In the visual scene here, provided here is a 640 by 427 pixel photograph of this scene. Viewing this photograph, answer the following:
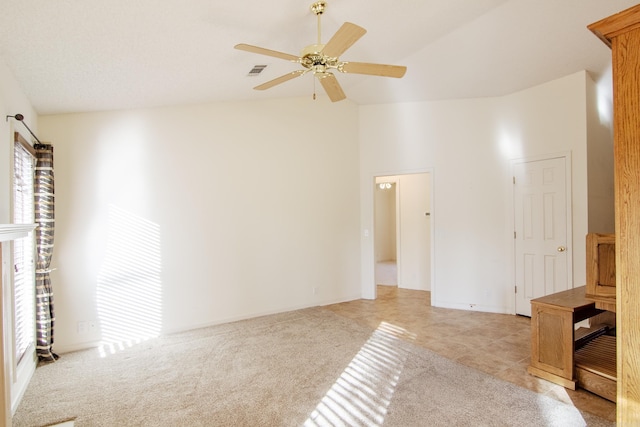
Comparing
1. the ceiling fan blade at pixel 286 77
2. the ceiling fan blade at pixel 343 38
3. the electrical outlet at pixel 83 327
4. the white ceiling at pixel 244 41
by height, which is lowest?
the electrical outlet at pixel 83 327

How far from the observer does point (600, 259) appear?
6.68 feet

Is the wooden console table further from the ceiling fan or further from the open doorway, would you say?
the open doorway

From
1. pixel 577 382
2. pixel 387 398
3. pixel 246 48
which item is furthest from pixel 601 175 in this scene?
pixel 246 48

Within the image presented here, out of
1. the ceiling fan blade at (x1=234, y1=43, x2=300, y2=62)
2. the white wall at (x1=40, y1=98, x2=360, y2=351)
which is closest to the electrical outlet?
the white wall at (x1=40, y1=98, x2=360, y2=351)

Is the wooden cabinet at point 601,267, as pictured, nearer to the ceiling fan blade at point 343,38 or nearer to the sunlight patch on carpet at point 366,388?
the sunlight patch on carpet at point 366,388

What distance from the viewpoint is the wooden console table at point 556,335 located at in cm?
263

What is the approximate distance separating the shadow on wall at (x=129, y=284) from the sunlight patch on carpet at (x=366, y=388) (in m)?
2.38

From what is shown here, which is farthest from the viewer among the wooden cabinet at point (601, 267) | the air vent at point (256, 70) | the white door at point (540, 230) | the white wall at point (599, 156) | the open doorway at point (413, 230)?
the open doorway at point (413, 230)

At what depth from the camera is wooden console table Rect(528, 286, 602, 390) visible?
2.63 m

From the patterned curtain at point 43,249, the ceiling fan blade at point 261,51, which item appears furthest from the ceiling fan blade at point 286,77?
the patterned curtain at point 43,249

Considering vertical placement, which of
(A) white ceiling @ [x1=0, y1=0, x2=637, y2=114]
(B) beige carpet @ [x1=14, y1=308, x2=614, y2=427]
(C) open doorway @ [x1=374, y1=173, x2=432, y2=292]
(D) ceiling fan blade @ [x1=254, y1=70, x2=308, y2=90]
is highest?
(A) white ceiling @ [x1=0, y1=0, x2=637, y2=114]

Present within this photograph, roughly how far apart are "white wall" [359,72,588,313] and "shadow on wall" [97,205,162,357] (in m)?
3.42

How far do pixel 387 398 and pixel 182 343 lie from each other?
232 centimetres

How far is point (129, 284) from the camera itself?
384 cm
